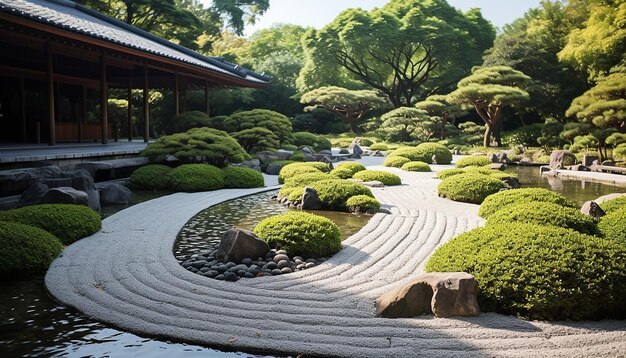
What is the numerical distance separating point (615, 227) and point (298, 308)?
4.12 meters

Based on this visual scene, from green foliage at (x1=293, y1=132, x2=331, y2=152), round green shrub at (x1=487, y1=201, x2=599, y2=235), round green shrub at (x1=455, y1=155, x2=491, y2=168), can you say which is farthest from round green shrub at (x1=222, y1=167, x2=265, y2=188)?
green foliage at (x1=293, y1=132, x2=331, y2=152)

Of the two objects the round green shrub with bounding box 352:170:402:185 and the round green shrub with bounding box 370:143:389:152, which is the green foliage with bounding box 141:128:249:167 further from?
the round green shrub with bounding box 370:143:389:152

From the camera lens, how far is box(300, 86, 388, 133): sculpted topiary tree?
3588cm

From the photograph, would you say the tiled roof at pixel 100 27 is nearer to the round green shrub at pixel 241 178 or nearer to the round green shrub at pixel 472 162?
the round green shrub at pixel 241 178

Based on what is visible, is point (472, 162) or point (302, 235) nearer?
point (302, 235)

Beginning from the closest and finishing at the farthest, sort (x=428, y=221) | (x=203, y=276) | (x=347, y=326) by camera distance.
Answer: (x=347, y=326)
(x=203, y=276)
(x=428, y=221)

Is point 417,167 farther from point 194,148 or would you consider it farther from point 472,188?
point 194,148

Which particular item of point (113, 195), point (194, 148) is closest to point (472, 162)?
point (194, 148)

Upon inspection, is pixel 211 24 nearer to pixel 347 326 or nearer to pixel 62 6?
pixel 62 6

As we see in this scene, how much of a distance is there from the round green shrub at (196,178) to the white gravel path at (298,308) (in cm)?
561

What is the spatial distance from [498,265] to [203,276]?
3.17 meters

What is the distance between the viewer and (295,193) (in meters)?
12.1

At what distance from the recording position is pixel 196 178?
14.1m

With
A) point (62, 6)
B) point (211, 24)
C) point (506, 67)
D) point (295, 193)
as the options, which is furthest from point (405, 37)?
point (295, 193)
